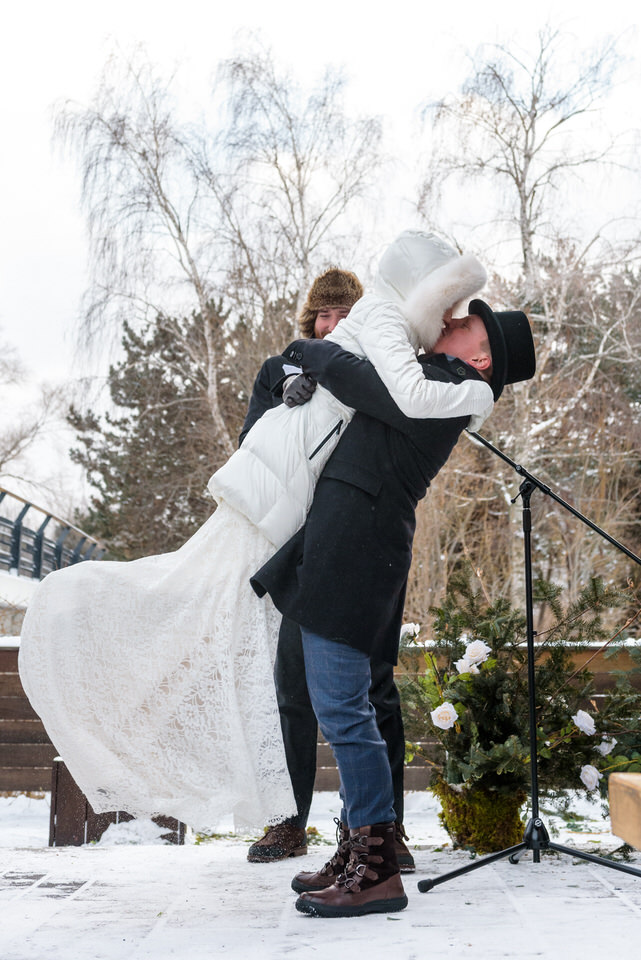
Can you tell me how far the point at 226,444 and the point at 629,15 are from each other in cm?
717

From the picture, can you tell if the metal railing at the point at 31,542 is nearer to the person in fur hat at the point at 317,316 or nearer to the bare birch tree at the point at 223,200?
the bare birch tree at the point at 223,200

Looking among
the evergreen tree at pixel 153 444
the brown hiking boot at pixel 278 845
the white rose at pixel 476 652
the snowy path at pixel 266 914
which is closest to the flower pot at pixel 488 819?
the snowy path at pixel 266 914

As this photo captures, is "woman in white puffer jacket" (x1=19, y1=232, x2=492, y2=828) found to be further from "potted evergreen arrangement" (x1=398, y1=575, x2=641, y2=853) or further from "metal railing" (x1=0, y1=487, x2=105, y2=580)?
"metal railing" (x1=0, y1=487, x2=105, y2=580)

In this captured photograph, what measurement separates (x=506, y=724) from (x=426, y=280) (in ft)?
4.86

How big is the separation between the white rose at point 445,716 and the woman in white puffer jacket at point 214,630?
33.1 inches

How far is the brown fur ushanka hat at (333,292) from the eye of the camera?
2867mm

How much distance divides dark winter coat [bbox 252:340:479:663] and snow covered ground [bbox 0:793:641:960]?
59 centimetres

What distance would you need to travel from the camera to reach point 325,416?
209 cm

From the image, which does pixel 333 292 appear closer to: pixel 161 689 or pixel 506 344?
pixel 506 344

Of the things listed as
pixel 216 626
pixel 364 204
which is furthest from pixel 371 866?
pixel 364 204

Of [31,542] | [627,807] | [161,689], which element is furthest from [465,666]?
[31,542]

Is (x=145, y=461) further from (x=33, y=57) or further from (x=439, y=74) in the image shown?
(x=439, y=74)

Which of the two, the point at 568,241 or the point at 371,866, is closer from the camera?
the point at 371,866

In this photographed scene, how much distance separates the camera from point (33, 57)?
11.9 metres
